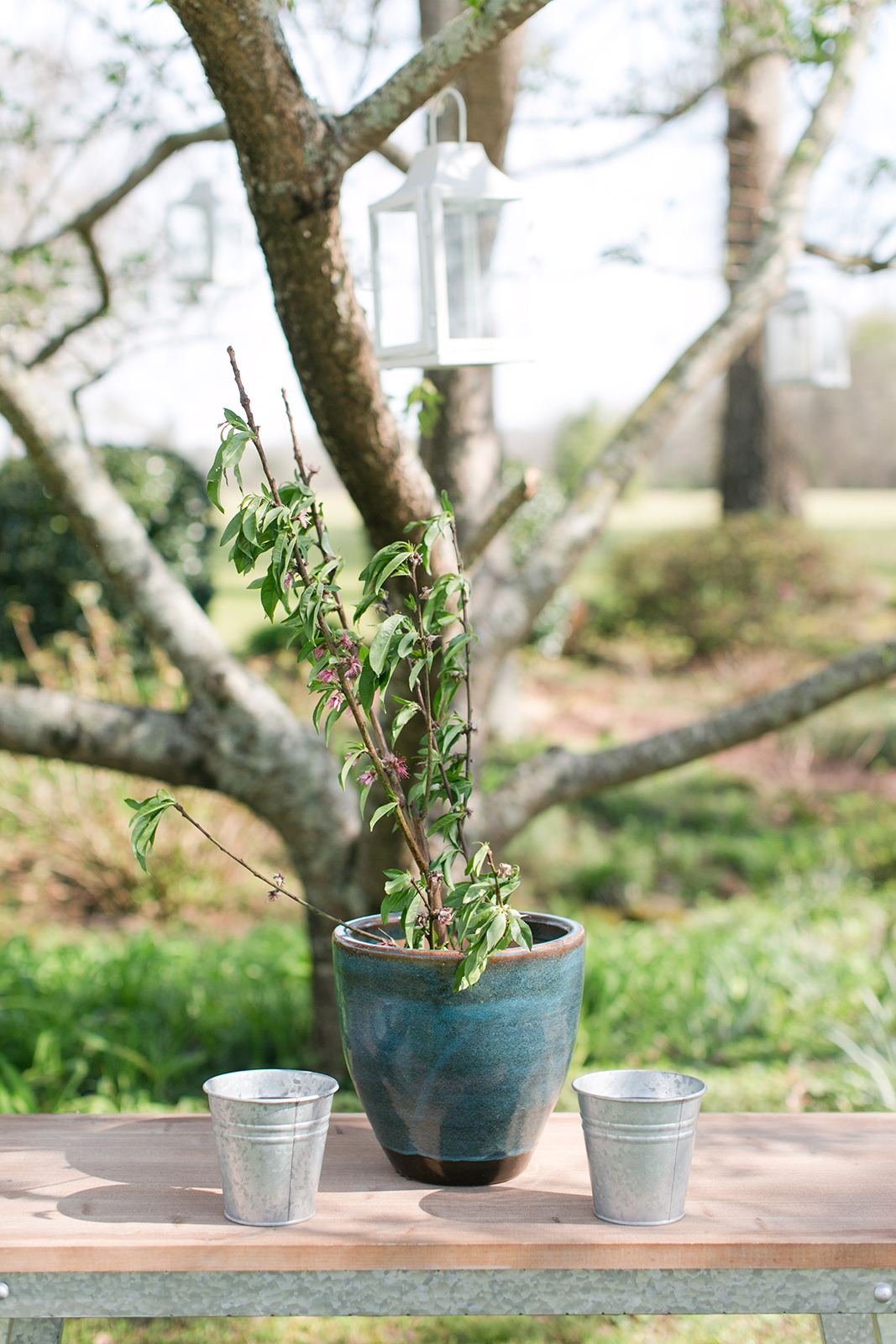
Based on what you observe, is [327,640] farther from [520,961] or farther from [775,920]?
[775,920]

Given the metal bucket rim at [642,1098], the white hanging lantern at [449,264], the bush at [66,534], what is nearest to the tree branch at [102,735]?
the white hanging lantern at [449,264]

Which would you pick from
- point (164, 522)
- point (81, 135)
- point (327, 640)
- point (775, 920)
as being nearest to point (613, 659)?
point (164, 522)

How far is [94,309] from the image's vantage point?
3.67 metres

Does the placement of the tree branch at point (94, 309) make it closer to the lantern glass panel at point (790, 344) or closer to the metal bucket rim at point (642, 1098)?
the metal bucket rim at point (642, 1098)

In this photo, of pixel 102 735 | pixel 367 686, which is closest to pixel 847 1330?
pixel 367 686

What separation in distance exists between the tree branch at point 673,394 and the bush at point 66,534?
438 centimetres

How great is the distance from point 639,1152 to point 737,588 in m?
8.54

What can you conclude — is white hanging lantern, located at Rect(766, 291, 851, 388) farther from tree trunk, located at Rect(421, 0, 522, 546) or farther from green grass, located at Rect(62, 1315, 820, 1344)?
green grass, located at Rect(62, 1315, 820, 1344)

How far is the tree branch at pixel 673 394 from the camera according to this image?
287 cm

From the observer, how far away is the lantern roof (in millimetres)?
1970

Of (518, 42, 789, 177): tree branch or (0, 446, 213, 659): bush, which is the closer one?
(518, 42, 789, 177): tree branch

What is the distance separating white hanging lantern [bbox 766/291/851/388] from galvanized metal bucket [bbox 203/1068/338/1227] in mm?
4402

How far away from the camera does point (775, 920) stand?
16.2 feet

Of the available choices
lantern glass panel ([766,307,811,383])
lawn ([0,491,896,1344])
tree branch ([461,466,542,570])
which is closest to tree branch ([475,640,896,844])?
tree branch ([461,466,542,570])
